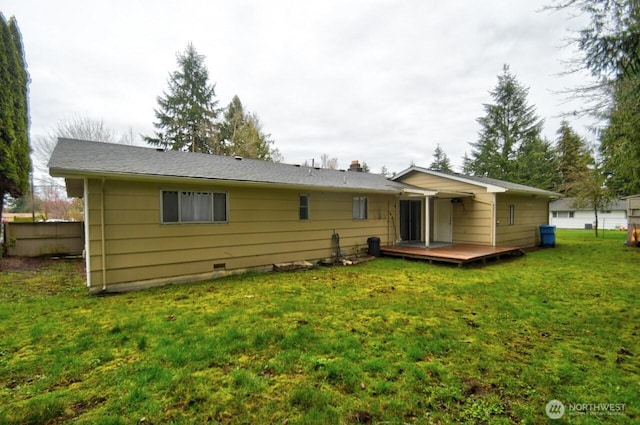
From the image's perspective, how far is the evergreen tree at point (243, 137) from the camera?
71.7ft

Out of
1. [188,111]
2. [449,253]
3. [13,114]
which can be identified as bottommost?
[449,253]

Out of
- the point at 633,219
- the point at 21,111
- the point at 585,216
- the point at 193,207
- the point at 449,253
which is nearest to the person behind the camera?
the point at 193,207

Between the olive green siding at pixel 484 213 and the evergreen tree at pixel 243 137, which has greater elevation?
the evergreen tree at pixel 243 137

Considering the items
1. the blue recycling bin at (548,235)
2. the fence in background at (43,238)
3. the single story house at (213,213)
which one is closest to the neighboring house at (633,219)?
the blue recycling bin at (548,235)

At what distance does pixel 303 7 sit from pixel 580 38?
7621 millimetres

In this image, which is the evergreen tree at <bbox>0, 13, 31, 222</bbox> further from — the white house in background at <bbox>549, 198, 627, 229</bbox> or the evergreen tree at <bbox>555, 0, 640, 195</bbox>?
the white house in background at <bbox>549, 198, 627, 229</bbox>

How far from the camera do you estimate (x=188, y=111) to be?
72.8 ft

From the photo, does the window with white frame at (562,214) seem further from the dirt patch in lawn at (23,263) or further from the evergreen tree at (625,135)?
the dirt patch in lawn at (23,263)

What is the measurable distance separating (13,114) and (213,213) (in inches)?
326

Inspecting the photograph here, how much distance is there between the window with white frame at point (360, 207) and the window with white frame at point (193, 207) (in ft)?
14.3

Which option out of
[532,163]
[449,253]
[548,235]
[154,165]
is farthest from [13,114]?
[532,163]

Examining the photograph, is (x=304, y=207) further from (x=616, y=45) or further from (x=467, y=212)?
(x=467, y=212)

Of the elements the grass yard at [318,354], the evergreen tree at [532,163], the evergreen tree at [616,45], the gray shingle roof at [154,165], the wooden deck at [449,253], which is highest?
the evergreen tree at [532,163]

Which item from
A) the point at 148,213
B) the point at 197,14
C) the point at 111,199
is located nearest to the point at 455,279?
the point at 148,213
